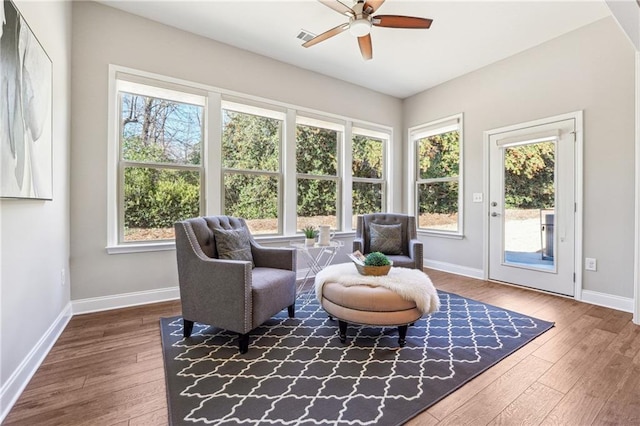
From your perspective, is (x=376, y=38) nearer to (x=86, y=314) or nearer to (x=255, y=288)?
(x=255, y=288)

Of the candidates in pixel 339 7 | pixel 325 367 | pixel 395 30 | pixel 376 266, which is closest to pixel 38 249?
pixel 325 367

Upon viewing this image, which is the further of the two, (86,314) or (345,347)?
(86,314)

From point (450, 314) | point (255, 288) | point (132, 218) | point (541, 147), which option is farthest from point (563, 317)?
point (132, 218)

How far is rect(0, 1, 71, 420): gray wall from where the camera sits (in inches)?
60.5

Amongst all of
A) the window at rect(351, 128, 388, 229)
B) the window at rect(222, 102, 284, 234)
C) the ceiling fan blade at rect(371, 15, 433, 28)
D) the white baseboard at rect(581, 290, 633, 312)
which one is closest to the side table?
the window at rect(222, 102, 284, 234)

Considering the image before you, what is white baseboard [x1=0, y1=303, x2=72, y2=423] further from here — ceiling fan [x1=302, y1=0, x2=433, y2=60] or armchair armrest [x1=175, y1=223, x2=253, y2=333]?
ceiling fan [x1=302, y1=0, x2=433, y2=60]

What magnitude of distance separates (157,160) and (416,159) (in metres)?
4.04

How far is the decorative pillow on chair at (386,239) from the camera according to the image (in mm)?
3508

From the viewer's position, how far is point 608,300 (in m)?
3.01

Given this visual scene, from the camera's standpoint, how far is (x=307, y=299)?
3.21 m

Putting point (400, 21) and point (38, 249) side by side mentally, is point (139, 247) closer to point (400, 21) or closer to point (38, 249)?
point (38, 249)

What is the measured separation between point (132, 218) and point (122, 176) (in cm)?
44

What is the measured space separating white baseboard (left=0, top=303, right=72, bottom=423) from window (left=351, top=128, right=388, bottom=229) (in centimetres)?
363

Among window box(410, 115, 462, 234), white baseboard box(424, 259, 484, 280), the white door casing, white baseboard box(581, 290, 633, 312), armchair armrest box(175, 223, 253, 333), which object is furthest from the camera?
window box(410, 115, 462, 234)
